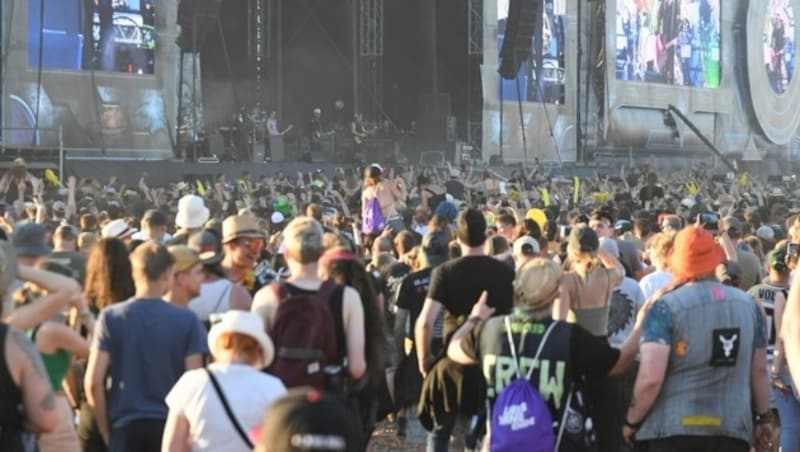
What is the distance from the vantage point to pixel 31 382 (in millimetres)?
4645

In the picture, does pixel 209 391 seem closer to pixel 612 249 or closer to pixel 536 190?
pixel 612 249

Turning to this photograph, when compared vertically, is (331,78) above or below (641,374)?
above

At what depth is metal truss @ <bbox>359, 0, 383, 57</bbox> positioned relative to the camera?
3312 centimetres

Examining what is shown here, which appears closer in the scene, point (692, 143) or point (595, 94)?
point (595, 94)

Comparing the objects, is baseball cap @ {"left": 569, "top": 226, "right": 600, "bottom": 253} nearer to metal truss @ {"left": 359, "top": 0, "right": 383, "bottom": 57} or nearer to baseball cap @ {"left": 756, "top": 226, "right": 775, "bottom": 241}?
baseball cap @ {"left": 756, "top": 226, "right": 775, "bottom": 241}

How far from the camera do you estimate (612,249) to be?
29.0 ft

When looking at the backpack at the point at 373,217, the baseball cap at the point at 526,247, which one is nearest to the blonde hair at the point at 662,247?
the baseball cap at the point at 526,247

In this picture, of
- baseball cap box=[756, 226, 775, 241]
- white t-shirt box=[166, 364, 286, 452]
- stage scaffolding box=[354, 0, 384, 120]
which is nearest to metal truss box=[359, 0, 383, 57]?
stage scaffolding box=[354, 0, 384, 120]

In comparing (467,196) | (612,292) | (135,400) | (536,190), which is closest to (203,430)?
(135,400)

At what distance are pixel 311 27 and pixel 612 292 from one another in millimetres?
26319

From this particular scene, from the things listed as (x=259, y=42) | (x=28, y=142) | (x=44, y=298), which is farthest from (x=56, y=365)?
(x=259, y=42)

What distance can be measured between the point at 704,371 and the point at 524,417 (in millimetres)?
726

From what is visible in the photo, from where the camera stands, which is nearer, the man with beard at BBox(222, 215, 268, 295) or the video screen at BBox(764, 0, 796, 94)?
the man with beard at BBox(222, 215, 268, 295)

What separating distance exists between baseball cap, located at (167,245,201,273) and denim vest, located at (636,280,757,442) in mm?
1808
